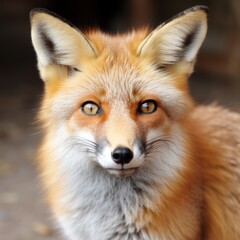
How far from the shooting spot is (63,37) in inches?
149

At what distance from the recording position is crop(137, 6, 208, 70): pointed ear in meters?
3.72

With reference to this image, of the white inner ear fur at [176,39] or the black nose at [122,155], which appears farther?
the white inner ear fur at [176,39]

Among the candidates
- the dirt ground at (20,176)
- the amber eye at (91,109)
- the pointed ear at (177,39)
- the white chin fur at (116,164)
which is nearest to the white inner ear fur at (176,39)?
the pointed ear at (177,39)

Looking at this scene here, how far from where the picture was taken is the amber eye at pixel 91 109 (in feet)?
11.8

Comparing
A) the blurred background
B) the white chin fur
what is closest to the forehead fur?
the white chin fur

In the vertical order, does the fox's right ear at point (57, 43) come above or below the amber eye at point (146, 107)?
above

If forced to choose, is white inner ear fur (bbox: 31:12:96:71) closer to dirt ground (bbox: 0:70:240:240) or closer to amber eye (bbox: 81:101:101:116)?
amber eye (bbox: 81:101:101:116)

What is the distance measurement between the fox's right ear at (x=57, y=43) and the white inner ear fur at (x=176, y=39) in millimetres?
368

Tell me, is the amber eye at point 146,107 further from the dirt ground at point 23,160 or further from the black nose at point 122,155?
the dirt ground at point 23,160

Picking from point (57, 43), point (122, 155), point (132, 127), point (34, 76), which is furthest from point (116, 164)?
point (34, 76)

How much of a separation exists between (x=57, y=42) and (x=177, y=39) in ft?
2.51

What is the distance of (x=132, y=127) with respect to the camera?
136 inches

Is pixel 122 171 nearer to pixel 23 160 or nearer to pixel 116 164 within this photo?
pixel 116 164

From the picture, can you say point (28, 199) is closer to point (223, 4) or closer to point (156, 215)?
point (156, 215)
